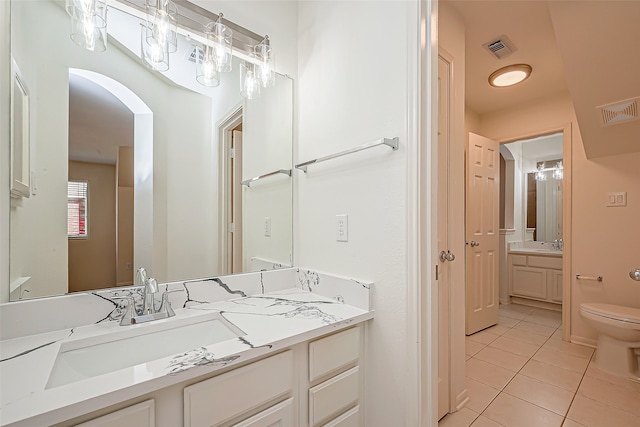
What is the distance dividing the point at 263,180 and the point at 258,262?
44cm

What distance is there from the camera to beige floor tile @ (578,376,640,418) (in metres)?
1.71

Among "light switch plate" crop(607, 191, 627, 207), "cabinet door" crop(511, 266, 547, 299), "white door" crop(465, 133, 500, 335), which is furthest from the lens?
"cabinet door" crop(511, 266, 547, 299)

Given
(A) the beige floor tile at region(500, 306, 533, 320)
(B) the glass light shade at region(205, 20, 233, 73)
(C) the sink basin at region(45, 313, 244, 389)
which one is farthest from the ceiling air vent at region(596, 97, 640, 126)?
(C) the sink basin at region(45, 313, 244, 389)

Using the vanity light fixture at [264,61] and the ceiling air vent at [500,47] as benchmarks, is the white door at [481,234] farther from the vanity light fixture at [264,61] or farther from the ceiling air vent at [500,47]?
the vanity light fixture at [264,61]

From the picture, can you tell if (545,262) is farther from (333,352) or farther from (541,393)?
(333,352)

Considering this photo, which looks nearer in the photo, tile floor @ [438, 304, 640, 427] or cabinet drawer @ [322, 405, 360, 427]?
cabinet drawer @ [322, 405, 360, 427]

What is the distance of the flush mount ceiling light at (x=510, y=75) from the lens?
2.45 metres

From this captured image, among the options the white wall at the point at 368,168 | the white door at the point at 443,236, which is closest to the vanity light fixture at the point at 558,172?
the white door at the point at 443,236

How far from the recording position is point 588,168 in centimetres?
256

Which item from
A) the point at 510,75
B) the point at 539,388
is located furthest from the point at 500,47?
the point at 539,388

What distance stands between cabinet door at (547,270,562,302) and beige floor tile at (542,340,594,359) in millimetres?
1111

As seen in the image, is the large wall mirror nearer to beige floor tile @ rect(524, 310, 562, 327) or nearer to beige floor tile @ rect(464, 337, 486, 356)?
beige floor tile @ rect(464, 337, 486, 356)

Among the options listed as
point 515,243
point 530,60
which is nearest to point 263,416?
point 530,60

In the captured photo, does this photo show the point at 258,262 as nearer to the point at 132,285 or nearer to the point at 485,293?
the point at 132,285
